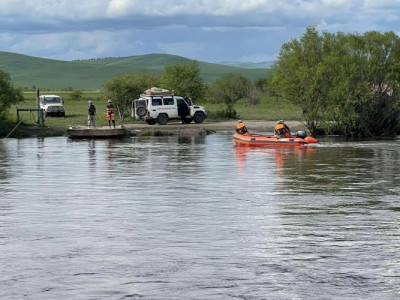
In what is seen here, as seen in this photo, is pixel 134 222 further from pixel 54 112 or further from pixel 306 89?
pixel 54 112

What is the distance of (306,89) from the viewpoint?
50.9 metres

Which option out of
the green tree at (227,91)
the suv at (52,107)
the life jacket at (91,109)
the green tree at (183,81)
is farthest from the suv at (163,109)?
the green tree at (227,91)

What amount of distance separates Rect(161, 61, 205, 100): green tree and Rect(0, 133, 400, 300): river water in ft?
93.7

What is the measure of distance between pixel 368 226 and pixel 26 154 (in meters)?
23.0

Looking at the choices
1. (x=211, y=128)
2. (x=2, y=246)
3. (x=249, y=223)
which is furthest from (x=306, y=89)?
(x=2, y=246)

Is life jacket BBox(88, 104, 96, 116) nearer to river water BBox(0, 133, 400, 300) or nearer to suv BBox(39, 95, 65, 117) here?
river water BBox(0, 133, 400, 300)

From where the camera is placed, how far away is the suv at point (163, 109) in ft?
186

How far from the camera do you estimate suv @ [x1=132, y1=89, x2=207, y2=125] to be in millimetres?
56750

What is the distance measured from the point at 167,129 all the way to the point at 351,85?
10.3 meters

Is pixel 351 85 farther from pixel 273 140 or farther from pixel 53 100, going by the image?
pixel 53 100

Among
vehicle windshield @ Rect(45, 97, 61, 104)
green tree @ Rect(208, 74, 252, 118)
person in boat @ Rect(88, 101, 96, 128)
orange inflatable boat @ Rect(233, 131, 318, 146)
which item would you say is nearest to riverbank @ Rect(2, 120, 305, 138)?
person in boat @ Rect(88, 101, 96, 128)

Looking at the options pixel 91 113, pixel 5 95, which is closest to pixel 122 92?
pixel 5 95

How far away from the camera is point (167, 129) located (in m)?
54.1

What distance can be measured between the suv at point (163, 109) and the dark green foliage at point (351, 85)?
706cm
